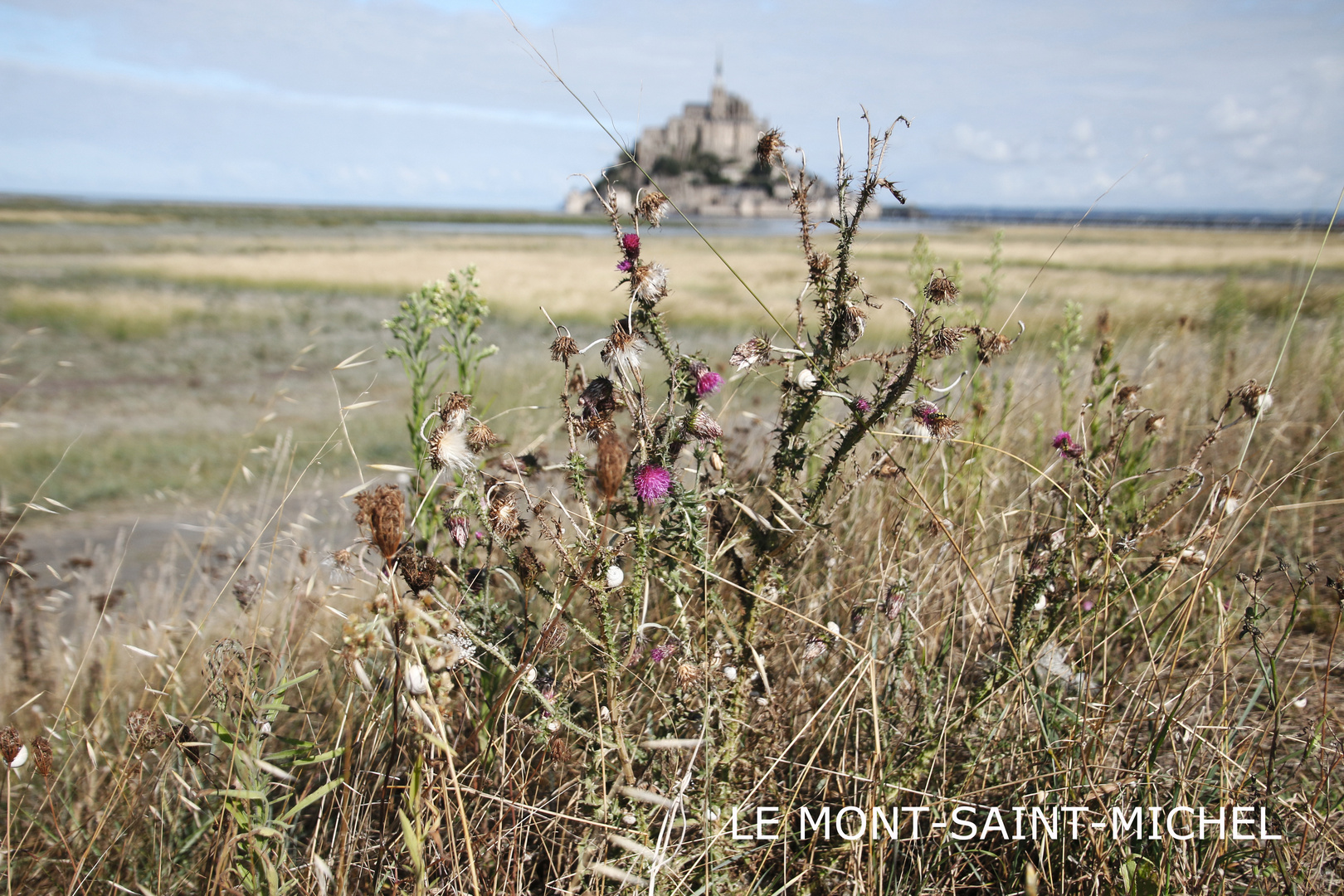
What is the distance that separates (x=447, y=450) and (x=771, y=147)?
78 centimetres

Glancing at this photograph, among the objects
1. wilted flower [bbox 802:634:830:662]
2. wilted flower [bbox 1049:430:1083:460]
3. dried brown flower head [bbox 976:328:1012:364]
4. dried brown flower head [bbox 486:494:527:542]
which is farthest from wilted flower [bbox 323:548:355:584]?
wilted flower [bbox 1049:430:1083:460]

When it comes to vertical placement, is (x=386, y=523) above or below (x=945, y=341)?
below

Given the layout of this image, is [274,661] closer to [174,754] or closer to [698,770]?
[174,754]

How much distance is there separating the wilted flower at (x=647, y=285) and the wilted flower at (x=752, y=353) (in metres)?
0.17

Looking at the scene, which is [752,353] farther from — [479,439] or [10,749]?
[10,749]

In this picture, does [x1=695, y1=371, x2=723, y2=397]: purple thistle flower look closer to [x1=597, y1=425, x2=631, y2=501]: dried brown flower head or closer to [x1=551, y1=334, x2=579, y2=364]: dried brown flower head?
[x1=551, y1=334, x2=579, y2=364]: dried brown flower head

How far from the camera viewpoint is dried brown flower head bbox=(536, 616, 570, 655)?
3.69 ft

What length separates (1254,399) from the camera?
4.95 feet

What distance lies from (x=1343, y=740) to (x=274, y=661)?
2.08 m

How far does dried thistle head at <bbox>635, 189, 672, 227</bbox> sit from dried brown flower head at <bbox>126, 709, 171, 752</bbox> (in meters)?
1.30

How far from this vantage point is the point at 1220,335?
5.46 meters

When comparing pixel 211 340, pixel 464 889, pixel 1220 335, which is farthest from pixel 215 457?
pixel 1220 335

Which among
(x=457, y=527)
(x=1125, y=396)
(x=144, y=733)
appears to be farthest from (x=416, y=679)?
(x=1125, y=396)

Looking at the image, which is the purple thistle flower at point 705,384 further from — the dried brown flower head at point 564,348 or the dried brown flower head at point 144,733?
the dried brown flower head at point 144,733
